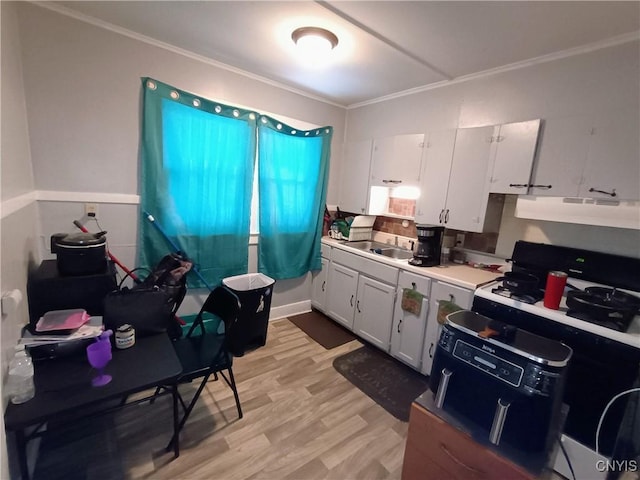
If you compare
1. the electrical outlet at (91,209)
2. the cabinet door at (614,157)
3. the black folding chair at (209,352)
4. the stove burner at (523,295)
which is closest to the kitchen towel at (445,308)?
the stove burner at (523,295)

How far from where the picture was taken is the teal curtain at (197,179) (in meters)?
2.36

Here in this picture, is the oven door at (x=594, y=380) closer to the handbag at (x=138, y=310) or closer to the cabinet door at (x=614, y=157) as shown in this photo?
the cabinet door at (x=614, y=157)

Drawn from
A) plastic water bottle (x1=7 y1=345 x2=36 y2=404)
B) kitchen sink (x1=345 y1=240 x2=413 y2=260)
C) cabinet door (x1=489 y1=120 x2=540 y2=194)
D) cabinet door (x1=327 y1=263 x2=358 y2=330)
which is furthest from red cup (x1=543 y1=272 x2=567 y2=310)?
plastic water bottle (x1=7 y1=345 x2=36 y2=404)

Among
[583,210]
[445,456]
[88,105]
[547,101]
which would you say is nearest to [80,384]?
[445,456]

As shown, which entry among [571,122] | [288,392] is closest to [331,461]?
[288,392]

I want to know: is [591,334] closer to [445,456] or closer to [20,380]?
[445,456]

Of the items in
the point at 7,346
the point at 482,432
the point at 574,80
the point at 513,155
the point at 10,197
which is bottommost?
the point at 482,432

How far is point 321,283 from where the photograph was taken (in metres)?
3.50

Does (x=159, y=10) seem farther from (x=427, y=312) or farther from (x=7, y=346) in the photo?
(x=427, y=312)

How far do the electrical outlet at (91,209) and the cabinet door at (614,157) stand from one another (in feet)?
11.3

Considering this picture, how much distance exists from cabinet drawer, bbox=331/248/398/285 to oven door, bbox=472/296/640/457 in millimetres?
1136

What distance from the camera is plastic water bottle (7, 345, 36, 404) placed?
3.68ft

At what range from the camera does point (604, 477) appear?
155 centimetres

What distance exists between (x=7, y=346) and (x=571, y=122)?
3.27 metres
